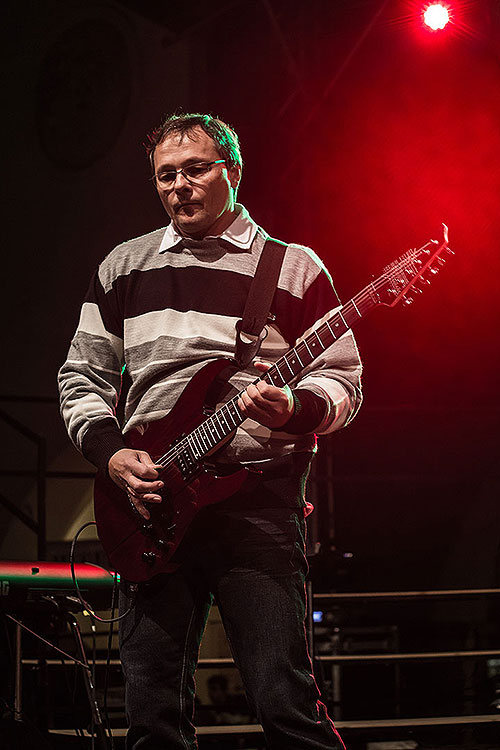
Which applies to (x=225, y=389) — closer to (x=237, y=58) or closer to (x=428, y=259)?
(x=428, y=259)

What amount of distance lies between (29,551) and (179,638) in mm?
5347

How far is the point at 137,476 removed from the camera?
1847 mm

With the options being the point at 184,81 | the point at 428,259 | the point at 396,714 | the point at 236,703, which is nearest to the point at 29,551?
the point at 236,703

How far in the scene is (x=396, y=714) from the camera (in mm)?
5004

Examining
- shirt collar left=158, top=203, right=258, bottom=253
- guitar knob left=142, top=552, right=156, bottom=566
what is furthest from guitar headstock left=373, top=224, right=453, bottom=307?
guitar knob left=142, top=552, right=156, bottom=566

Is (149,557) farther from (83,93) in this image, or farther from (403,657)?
(83,93)

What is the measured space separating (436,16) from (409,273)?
4155mm

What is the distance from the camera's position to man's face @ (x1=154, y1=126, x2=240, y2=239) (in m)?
2.02

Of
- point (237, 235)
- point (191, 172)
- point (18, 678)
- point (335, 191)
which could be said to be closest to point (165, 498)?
point (237, 235)

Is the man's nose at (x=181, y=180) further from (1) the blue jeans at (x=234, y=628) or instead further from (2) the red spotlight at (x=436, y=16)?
(2) the red spotlight at (x=436, y=16)

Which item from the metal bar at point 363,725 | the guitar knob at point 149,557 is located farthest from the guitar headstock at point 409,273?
the metal bar at point 363,725

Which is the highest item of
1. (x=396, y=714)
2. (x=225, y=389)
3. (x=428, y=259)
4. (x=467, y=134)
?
(x=467, y=134)

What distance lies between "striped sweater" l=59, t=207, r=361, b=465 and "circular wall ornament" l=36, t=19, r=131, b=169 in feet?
19.7

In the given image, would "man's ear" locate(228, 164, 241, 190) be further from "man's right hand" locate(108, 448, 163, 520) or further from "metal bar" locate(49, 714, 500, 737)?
"metal bar" locate(49, 714, 500, 737)
